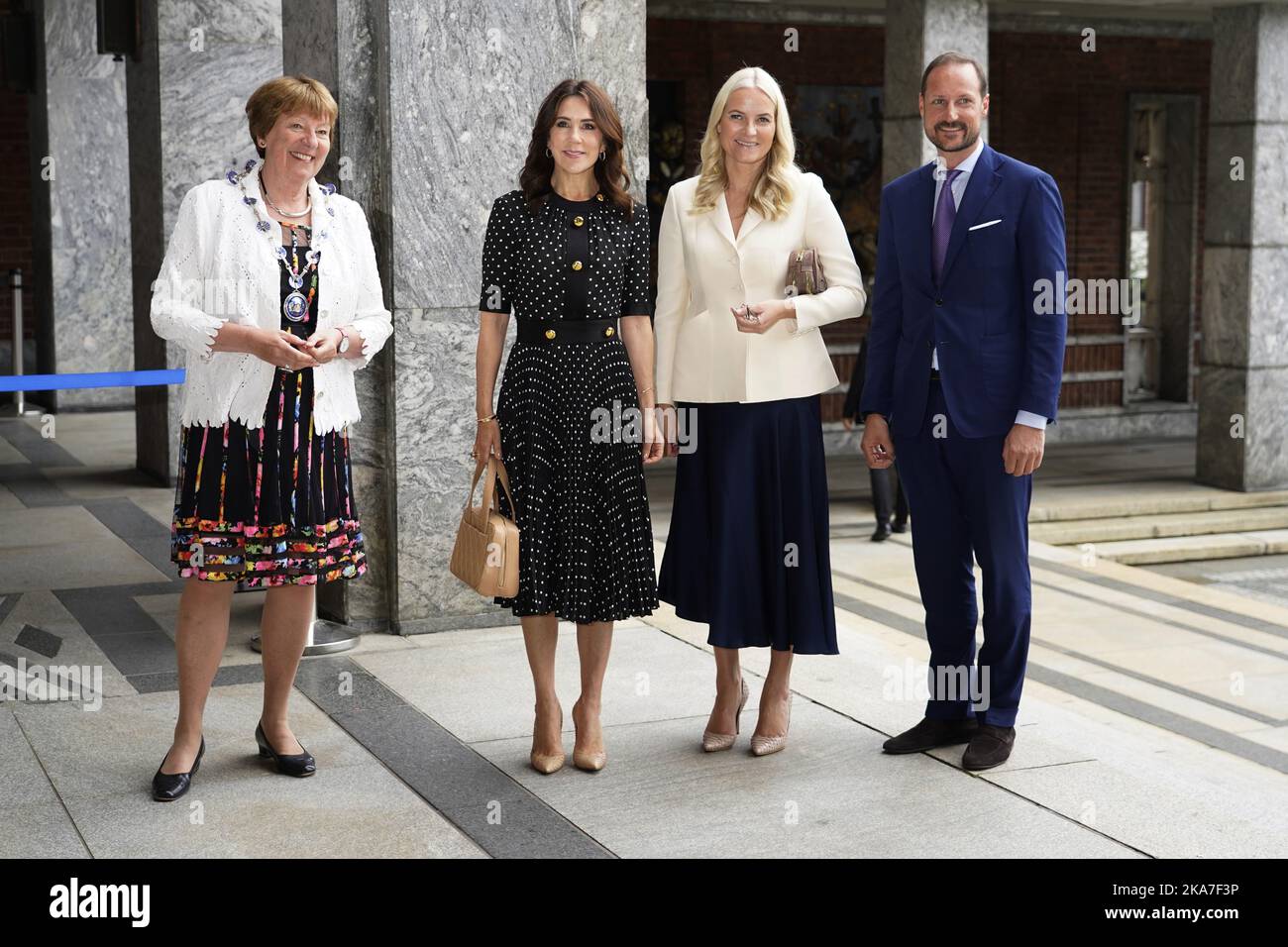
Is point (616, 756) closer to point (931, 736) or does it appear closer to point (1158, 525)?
point (931, 736)

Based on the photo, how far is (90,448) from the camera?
1103 centimetres

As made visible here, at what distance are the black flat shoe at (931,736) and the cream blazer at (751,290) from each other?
3.26 feet

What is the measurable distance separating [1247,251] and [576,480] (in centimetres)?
894

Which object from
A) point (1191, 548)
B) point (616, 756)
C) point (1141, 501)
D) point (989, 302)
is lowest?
point (1191, 548)

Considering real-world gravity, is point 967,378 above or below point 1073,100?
below

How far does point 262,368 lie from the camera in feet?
13.0

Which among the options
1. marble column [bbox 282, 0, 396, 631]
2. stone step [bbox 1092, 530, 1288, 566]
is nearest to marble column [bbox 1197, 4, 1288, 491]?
stone step [bbox 1092, 530, 1288, 566]

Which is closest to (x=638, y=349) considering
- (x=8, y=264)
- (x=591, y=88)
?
(x=591, y=88)

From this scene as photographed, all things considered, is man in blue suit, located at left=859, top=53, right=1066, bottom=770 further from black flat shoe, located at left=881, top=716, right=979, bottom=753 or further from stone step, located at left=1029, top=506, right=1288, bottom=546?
stone step, located at left=1029, top=506, right=1288, bottom=546

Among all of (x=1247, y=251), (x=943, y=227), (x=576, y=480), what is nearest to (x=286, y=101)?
(x=576, y=480)

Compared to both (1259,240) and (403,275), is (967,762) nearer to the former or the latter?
(403,275)

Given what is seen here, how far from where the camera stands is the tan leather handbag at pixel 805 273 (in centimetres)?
418

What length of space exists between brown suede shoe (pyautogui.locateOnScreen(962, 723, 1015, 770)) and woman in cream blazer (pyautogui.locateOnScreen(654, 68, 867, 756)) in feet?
1.51

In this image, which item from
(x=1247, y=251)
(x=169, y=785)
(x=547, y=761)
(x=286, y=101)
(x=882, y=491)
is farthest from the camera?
(x=1247, y=251)
